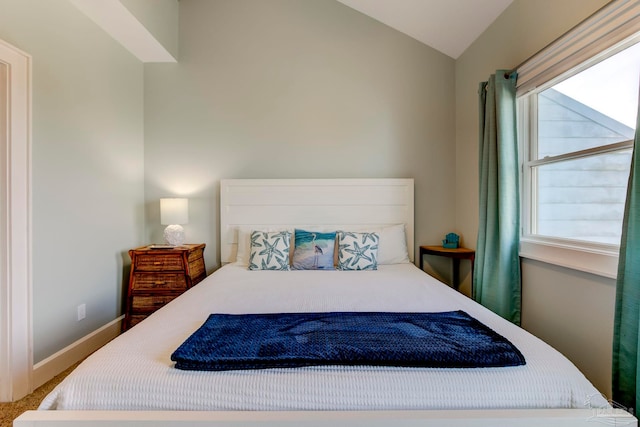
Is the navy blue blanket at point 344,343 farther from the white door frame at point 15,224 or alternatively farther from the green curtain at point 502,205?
the white door frame at point 15,224

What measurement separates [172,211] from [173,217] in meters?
0.05

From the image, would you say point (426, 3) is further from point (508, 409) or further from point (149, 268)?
point (149, 268)

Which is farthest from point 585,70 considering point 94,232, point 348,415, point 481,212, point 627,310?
point 94,232

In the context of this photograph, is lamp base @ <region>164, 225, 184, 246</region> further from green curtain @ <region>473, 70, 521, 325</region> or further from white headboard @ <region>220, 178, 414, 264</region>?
green curtain @ <region>473, 70, 521, 325</region>

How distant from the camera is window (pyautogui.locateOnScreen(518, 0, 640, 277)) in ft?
4.87

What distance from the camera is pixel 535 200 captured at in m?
2.11

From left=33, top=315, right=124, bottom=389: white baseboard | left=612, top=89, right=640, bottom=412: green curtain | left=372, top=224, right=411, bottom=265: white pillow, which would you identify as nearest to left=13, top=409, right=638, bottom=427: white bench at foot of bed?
left=612, top=89, right=640, bottom=412: green curtain

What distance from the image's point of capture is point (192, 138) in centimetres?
303

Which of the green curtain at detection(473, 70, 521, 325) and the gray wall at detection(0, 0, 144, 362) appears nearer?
the gray wall at detection(0, 0, 144, 362)

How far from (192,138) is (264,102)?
78cm

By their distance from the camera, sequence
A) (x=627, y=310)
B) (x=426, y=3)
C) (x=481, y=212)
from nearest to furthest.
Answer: (x=627, y=310)
(x=481, y=212)
(x=426, y=3)

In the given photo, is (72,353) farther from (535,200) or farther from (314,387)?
(535,200)

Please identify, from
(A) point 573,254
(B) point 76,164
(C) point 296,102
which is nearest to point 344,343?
(A) point 573,254

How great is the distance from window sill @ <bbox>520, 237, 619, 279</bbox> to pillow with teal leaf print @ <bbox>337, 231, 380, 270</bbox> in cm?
105
